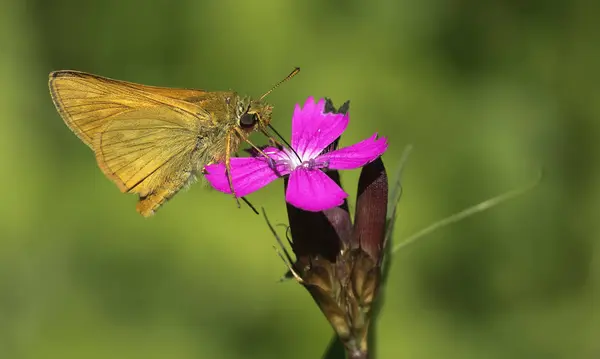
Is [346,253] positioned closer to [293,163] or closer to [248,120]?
[293,163]

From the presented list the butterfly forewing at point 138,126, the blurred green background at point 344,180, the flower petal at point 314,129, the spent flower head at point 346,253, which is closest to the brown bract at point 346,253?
the spent flower head at point 346,253

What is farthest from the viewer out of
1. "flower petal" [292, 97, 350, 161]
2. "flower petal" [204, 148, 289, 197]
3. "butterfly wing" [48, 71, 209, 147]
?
"butterfly wing" [48, 71, 209, 147]

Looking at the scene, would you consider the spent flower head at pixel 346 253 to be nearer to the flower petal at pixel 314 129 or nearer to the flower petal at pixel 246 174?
the flower petal at pixel 246 174

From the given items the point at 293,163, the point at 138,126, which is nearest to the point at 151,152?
the point at 138,126

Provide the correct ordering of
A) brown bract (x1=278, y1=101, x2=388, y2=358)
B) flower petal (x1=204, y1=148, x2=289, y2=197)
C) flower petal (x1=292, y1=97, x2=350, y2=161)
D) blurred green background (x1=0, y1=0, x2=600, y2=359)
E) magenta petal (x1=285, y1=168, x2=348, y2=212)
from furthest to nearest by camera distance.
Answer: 1. blurred green background (x1=0, y1=0, x2=600, y2=359)
2. flower petal (x1=292, y1=97, x2=350, y2=161)
3. flower petal (x1=204, y1=148, x2=289, y2=197)
4. brown bract (x1=278, y1=101, x2=388, y2=358)
5. magenta petal (x1=285, y1=168, x2=348, y2=212)

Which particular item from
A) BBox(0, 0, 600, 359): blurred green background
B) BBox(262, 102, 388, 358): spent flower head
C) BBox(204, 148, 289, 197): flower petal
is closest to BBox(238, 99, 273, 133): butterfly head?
BBox(204, 148, 289, 197): flower petal

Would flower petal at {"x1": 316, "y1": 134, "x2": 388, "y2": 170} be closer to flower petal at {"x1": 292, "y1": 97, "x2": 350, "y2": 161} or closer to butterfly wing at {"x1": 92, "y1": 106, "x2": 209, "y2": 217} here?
flower petal at {"x1": 292, "y1": 97, "x2": 350, "y2": 161}
